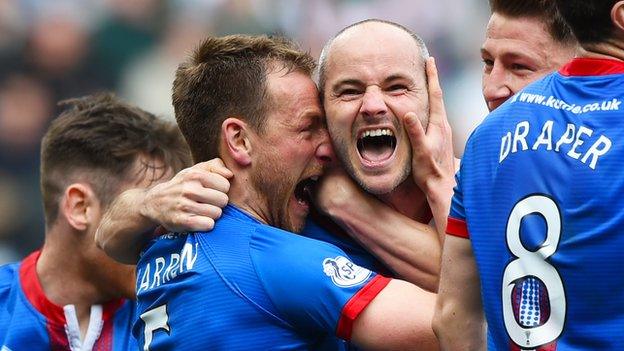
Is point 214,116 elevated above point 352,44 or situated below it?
below

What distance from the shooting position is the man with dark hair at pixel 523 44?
13.6ft

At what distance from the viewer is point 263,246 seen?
3805 mm

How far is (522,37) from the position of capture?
419 cm

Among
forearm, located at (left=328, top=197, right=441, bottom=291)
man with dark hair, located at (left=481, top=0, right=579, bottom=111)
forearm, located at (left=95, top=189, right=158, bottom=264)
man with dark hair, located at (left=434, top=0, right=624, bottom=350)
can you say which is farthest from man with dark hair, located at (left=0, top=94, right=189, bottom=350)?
man with dark hair, located at (left=434, top=0, right=624, bottom=350)

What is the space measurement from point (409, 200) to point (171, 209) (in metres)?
0.92

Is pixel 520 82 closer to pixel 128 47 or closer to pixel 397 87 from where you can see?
pixel 397 87

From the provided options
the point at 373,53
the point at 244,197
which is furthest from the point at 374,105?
the point at 244,197

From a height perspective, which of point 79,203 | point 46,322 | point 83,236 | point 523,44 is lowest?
point 46,322

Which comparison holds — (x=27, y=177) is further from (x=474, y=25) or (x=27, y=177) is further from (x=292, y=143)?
(x=292, y=143)

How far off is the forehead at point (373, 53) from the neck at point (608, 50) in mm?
1061

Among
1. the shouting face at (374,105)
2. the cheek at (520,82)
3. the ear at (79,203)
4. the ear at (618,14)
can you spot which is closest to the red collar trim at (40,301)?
the ear at (79,203)

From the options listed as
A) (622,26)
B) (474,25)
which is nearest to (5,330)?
(622,26)

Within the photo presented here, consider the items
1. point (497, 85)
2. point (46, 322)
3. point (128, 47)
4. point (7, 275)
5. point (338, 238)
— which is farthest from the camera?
point (128, 47)

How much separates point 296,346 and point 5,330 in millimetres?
1843
